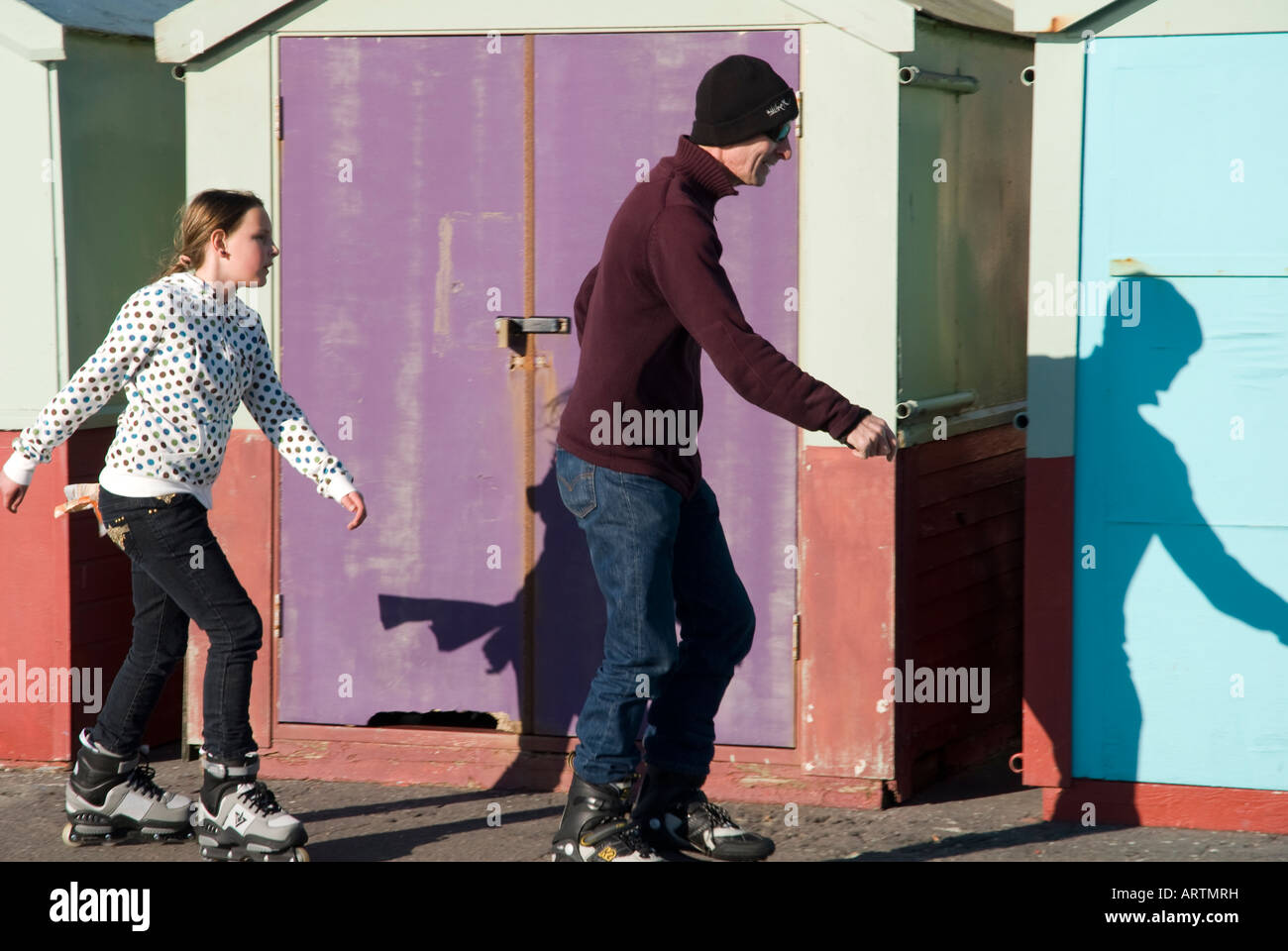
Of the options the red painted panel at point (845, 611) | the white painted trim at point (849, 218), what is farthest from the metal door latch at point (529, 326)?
the red painted panel at point (845, 611)

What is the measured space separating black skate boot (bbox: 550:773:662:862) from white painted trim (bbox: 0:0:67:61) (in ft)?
9.93

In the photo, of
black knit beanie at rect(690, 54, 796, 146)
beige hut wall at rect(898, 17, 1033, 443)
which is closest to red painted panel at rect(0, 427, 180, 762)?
black knit beanie at rect(690, 54, 796, 146)

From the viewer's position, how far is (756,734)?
17.7 feet

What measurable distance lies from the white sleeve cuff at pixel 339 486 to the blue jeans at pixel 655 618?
0.66m

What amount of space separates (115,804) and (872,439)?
2.53 meters

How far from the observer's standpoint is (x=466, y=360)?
5.50m

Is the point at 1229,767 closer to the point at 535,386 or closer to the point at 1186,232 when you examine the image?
the point at 1186,232

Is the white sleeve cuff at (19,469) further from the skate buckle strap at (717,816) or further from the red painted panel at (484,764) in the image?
the skate buckle strap at (717,816)

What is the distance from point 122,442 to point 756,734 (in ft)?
7.11

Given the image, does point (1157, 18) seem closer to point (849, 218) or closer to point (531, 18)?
point (849, 218)

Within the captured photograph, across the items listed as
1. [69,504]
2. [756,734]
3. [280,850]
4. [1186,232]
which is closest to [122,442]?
[69,504]

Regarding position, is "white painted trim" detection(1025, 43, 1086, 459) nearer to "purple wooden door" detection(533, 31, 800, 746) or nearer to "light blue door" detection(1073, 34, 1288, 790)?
"light blue door" detection(1073, 34, 1288, 790)

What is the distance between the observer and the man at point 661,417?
4086 mm

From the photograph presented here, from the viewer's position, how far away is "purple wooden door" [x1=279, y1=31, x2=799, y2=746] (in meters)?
5.32
